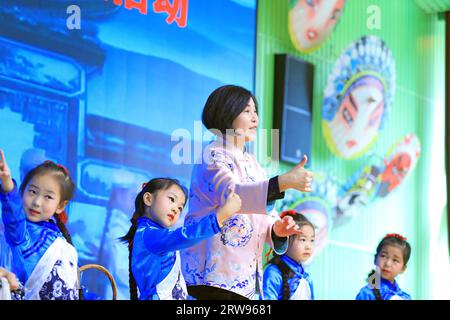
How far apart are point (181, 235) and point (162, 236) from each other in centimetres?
10

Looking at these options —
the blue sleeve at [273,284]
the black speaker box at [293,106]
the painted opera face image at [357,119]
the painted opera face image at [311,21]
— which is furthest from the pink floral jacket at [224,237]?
the painted opera face image at [357,119]

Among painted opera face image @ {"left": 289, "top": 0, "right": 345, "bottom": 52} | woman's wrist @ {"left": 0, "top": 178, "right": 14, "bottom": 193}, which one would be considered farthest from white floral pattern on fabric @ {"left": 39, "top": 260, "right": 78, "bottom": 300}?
painted opera face image @ {"left": 289, "top": 0, "right": 345, "bottom": 52}

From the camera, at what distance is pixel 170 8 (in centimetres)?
394

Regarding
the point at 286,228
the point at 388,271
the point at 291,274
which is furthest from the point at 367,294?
the point at 286,228

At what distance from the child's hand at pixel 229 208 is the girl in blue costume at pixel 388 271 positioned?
1.57 metres

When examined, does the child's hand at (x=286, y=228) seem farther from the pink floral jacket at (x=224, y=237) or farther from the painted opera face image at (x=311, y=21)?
the painted opera face image at (x=311, y=21)

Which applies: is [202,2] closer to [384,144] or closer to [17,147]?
[17,147]

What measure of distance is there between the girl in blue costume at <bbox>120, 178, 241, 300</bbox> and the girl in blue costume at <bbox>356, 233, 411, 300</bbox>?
1393 mm

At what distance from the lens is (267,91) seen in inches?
184

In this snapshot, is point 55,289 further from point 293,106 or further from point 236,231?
point 293,106

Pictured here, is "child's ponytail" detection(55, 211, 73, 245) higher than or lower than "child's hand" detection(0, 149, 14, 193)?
lower

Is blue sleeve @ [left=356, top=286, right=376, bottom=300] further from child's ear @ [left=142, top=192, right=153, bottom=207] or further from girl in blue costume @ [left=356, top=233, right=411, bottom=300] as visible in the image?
child's ear @ [left=142, top=192, right=153, bottom=207]

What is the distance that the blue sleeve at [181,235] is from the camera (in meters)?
2.26

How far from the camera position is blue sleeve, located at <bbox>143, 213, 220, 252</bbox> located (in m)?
2.26
